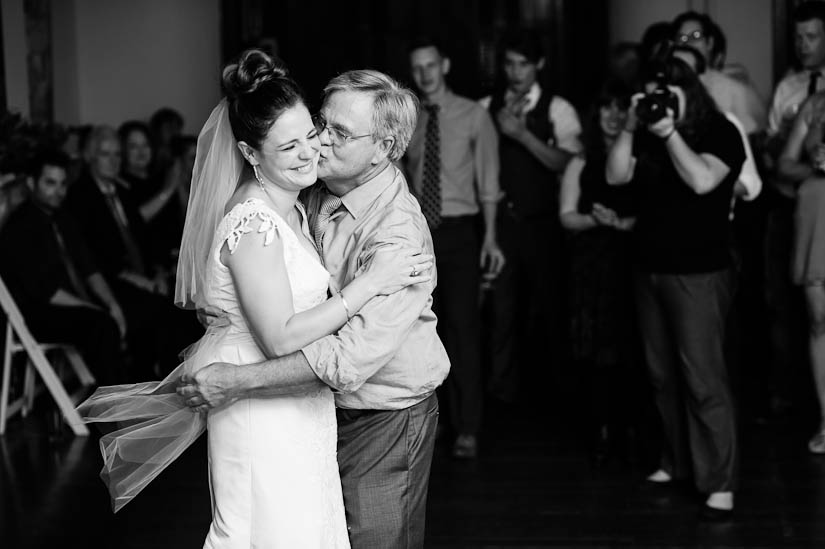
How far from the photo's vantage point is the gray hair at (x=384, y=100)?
8.02 feet

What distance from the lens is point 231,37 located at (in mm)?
8242

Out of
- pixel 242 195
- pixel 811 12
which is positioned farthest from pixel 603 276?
pixel 242 195

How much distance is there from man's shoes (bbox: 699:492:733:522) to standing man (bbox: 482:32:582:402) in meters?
1.64

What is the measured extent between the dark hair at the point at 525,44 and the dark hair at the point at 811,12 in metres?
1.21

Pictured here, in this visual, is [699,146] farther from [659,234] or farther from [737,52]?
[737,52]

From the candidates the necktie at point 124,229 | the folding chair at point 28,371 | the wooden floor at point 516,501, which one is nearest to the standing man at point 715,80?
the wooden floor at point 516,501

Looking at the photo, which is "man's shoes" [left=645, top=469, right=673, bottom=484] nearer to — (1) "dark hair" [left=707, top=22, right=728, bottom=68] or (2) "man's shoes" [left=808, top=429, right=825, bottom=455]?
(2) "man's shoes" [left=808, top=429, right=825, bottom=455]

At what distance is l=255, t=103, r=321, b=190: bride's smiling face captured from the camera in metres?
2.29

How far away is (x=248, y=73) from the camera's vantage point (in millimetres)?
2322

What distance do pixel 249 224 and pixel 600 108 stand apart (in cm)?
283

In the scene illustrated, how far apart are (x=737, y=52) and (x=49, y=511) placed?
5.27m

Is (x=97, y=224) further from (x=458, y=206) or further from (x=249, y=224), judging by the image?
(x=249, y=224)

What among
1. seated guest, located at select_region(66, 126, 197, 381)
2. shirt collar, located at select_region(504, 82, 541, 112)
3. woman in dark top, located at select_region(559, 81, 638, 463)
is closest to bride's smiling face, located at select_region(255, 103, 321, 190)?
woman in dark top, located at select_region(559, 81, 638, 463)

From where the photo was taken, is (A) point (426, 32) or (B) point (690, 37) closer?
(B) point (690, 37)
